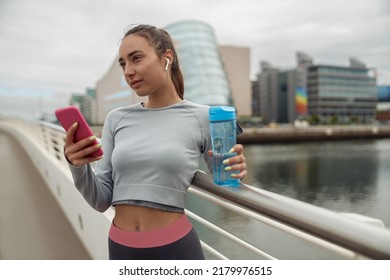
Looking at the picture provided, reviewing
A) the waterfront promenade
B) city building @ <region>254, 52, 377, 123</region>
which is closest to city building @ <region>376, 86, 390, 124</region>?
city building @ <region>254, 52, 377, 123</region>

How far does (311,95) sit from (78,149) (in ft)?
105

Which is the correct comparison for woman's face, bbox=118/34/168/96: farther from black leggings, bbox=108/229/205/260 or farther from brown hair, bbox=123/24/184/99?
black leggings, bbox=108/229/205/260

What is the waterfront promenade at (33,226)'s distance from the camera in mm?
1596

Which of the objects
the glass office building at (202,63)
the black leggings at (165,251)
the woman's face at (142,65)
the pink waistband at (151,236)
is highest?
the glass office building at (202,63)

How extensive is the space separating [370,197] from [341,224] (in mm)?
6752

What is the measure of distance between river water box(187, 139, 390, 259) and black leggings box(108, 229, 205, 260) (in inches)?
53.8

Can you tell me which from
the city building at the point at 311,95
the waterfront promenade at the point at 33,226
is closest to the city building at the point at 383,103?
the city building at the point at 311,95

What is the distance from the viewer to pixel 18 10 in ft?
3.91

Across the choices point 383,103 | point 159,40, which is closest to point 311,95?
point 383,103

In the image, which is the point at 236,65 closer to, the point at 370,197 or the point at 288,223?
the point at 370,197

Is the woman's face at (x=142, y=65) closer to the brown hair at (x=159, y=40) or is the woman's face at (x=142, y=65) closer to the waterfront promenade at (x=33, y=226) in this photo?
the brown hair at (x=159, y=40)

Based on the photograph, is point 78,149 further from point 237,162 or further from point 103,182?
point 237,162

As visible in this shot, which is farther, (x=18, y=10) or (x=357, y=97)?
(x=357, y=97)

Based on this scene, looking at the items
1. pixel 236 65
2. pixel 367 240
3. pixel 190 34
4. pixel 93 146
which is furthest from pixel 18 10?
pixel 236 65
